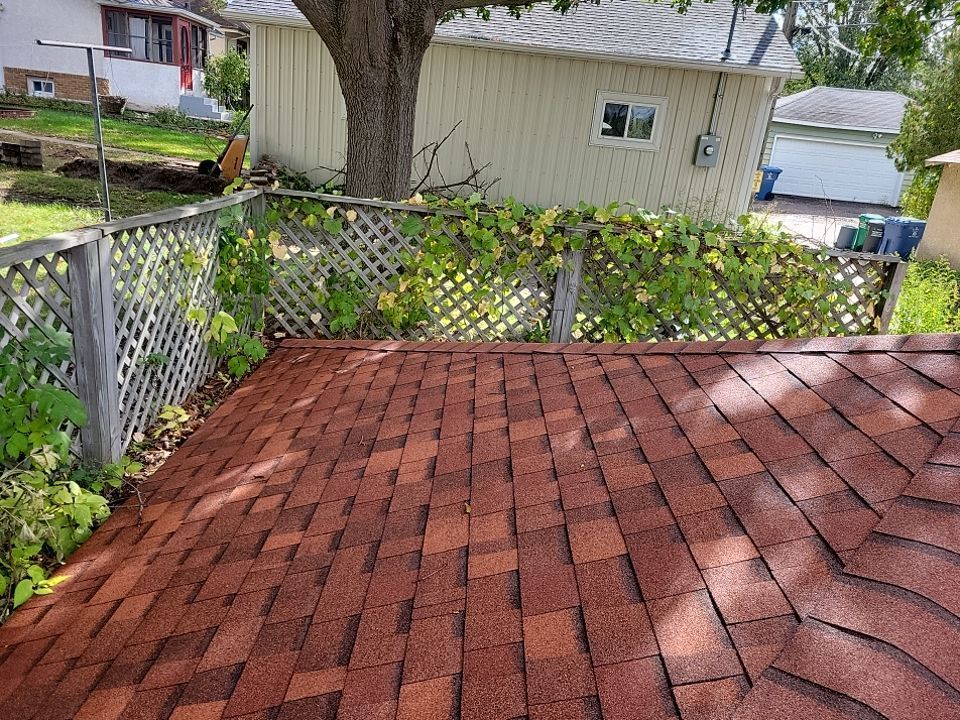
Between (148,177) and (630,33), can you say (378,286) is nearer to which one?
(148,177)

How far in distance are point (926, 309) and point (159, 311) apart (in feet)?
23.5

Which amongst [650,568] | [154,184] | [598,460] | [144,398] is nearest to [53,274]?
[144,398]

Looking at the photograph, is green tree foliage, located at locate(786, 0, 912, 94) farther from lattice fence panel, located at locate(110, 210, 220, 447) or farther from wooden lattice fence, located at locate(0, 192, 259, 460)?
wooden lattice fence, located at locate(0, 192, 259, 460)

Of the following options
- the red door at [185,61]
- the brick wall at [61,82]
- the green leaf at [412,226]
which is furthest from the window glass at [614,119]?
the red door at [185,61]

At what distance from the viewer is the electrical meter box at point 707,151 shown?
1146cm

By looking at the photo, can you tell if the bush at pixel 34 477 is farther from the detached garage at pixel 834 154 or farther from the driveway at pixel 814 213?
the detached garage at pixel 834 154

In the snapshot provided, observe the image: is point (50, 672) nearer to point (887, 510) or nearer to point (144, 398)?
point (144, 398)

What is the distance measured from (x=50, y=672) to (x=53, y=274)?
1599mm

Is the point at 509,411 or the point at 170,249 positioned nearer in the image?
the point at 509,411

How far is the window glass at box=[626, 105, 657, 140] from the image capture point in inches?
460

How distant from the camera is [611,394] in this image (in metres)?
2.76

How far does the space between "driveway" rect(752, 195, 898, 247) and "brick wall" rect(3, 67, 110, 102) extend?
898 inches

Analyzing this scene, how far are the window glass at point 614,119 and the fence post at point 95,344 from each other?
10.1 metres

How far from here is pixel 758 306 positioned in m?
4.93
